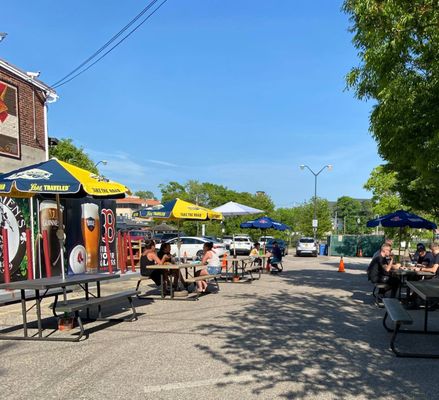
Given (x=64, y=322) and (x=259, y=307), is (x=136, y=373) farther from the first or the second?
(x=259, y=307)

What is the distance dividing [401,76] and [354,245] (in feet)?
97.9

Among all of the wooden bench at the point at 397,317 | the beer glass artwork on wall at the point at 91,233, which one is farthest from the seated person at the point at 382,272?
the beer glass artwork on wall at the point at 91,233

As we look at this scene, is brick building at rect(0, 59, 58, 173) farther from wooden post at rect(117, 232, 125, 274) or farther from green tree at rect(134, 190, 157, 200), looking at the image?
green tree at rect(134, 190, 157, 200)

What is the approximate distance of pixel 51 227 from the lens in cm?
1303

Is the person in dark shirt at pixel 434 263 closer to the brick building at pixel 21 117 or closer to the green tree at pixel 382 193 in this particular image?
the brick building at pixel 21 117

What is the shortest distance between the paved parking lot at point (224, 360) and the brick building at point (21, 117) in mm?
5917

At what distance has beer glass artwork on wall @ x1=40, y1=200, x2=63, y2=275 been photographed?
41.8 ft

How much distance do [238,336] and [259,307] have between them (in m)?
2.68

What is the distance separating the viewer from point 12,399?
4.20 meters

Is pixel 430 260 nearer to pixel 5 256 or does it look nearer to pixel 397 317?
pixel 397 317

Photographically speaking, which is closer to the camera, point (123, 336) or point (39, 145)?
point (123, 336)

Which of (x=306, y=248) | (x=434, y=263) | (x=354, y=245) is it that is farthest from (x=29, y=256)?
(x=354, y=245)

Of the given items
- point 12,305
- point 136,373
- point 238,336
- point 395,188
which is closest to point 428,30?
point 238,336

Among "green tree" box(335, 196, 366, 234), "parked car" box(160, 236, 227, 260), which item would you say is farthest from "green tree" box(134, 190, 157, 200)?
"parked car" box(160, 236, 227, 260)
